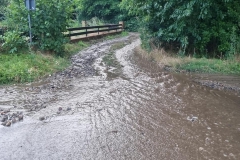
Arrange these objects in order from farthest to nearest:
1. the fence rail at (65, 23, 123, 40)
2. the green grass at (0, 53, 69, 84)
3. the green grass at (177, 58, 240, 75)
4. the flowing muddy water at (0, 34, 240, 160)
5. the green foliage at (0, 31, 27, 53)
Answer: the fence rail at (65, 23, 123, 40) < the green foliage at (0, 31, 27, 53) < the green grass at (177, 58, 240, 75) < the green grass at (0, 53, 69, 84) < the flowing muddy water at (0, 34, 240, 160)

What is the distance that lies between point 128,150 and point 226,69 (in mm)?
6413

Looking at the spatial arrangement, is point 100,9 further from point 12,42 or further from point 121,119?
point 121,119

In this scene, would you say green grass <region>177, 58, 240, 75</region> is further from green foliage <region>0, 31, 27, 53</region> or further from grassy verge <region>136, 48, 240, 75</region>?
green foliage <region>0, 31, 27, 53</region>

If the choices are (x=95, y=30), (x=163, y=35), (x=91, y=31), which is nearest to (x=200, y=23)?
(x=163, y=35)

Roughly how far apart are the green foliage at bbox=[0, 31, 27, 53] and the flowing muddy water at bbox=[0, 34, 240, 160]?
2196 millimetres

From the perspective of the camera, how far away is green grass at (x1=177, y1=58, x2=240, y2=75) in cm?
948

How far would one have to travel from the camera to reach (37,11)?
10.8 meters

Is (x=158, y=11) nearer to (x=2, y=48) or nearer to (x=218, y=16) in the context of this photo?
(x=218, y=16)

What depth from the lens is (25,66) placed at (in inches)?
350

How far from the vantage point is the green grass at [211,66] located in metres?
9.48

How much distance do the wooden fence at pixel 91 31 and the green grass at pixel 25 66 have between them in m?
5.07

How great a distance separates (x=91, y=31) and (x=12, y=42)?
931cm

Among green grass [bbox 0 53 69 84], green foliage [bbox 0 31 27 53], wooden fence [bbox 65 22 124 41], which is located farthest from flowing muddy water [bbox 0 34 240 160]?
wooden fence [bbox 65 22 124 41]

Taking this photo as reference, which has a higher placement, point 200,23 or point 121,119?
point 200,23
